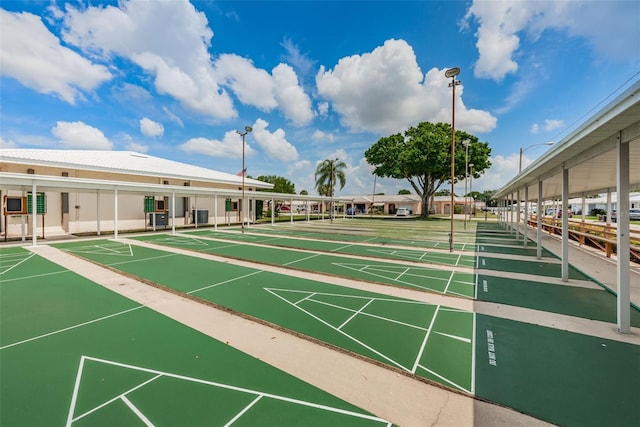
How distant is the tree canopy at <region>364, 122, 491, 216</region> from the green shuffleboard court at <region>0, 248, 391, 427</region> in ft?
129

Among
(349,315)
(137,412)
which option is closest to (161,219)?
(349,315)

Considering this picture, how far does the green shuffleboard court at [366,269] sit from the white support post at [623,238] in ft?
9.08

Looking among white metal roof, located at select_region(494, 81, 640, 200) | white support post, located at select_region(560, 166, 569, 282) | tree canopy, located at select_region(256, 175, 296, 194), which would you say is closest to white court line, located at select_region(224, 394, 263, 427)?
white metal roof, located at select_region(494, 81, 640, 200)

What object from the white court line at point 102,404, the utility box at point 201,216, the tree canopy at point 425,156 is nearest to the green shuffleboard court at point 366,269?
the white court line at point 102,404

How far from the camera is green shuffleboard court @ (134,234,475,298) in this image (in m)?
8.38

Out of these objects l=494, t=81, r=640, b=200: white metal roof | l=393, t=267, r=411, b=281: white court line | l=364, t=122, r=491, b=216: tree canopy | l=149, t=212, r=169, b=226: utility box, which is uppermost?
l=364, t=122, r=491, b=216: tree canopy

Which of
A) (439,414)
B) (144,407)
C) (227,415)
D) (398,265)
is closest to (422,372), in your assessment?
(439,414)

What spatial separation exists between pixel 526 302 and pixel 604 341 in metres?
2.03

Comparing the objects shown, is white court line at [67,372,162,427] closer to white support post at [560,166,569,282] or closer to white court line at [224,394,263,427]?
white court line at [224,394,263,427]

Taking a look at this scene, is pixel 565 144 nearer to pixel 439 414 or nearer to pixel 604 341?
pixel 604 341

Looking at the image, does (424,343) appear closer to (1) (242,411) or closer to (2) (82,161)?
(1) (242,411)

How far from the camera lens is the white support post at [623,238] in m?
5.05

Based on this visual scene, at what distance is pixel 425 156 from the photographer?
39375 mm

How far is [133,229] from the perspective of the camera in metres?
24.5
